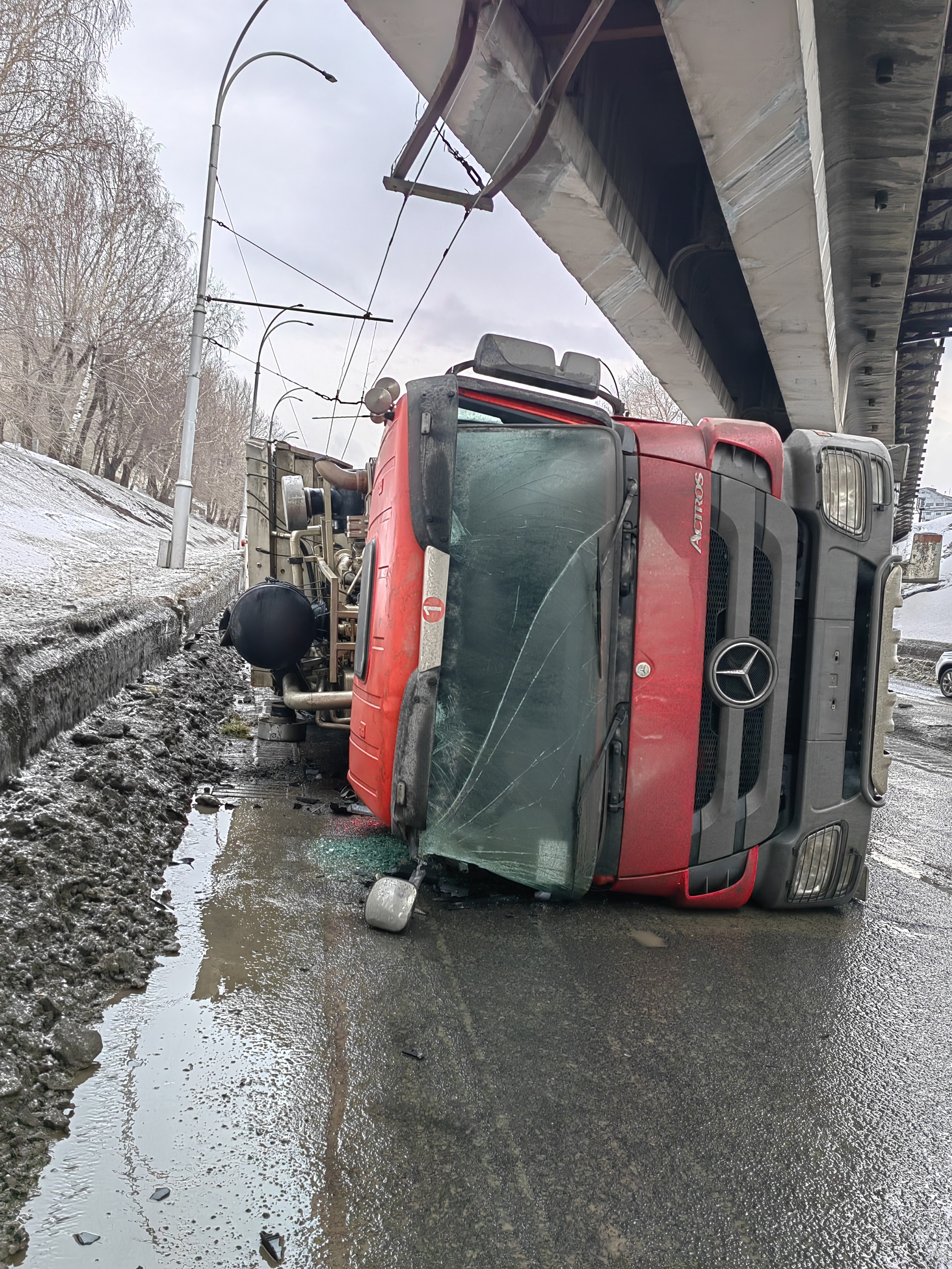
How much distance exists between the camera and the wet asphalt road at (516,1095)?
1607mm

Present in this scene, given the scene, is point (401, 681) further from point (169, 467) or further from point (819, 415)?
point (169, 467)

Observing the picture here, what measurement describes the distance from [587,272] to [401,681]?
7.02 m

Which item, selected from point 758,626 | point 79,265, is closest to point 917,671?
point 758,626

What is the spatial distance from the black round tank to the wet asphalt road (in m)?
2.27

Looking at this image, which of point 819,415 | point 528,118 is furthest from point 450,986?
point 819,415

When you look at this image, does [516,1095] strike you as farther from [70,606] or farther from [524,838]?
[70,606]

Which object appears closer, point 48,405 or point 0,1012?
point 0,1012

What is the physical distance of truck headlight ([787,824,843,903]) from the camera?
325 centimetres

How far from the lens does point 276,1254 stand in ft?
4.98

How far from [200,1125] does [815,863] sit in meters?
2.35

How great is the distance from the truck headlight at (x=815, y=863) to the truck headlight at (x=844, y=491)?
1.12 metres

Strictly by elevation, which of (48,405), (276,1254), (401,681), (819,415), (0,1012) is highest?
(48,405)

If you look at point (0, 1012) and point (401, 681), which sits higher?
point (401, 681)

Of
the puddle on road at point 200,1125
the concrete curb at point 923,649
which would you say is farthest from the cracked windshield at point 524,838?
the concrete curb at point 923,649
